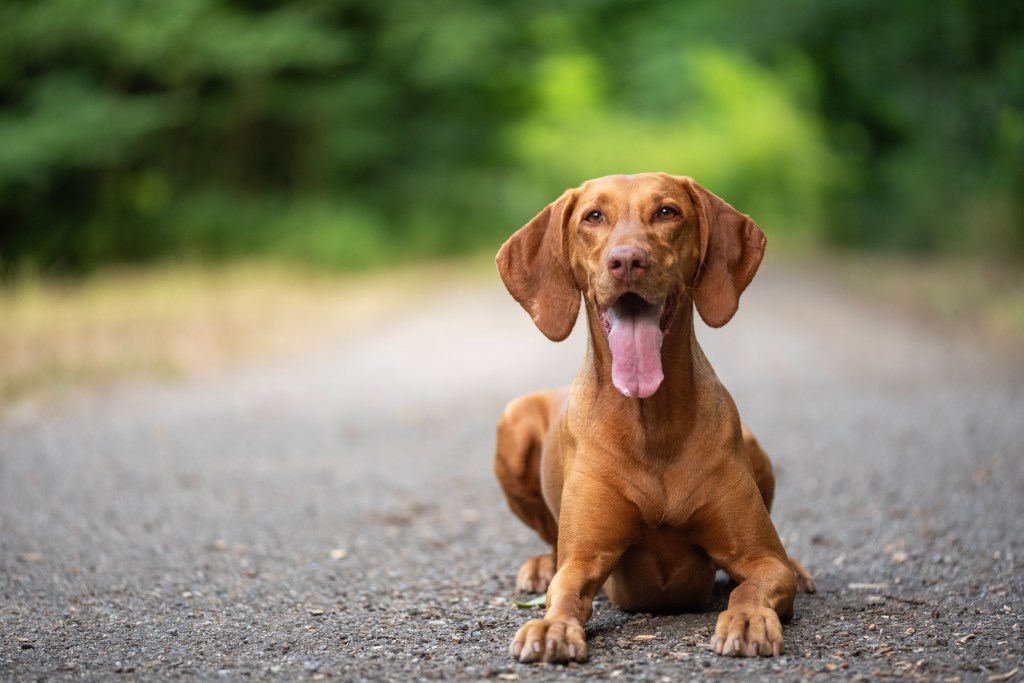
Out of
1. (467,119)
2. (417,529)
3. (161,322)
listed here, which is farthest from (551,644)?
(467,119)

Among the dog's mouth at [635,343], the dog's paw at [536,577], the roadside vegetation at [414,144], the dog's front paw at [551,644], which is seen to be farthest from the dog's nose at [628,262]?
the roadside vegetation at [414,144]

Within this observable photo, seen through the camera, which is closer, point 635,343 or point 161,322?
point 635,343

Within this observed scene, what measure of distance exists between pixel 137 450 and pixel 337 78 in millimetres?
20784

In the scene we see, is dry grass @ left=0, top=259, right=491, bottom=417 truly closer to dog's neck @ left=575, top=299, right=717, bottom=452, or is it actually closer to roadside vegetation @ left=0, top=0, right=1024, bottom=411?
roadside vegetation @ left=0, top=0, right=1024, bottom=411

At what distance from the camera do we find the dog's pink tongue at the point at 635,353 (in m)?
3.57

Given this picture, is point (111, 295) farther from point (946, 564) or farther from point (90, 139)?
point (946, 564)

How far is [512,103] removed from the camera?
3478 centimetres

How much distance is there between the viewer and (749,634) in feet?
10.8

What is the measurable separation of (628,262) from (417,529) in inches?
103

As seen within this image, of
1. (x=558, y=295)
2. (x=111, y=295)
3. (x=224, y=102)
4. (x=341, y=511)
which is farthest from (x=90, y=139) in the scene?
(x=558, y=295)

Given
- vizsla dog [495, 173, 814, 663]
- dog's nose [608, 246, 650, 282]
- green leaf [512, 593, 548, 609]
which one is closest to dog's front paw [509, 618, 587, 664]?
vizsla dog [495, 173, 814, 663]

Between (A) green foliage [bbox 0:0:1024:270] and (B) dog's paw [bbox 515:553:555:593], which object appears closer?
(B) dog's paw [bbox 515:553:555:593]

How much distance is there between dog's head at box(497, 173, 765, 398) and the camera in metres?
3.53

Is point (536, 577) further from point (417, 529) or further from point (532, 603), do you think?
point (417, 529)
